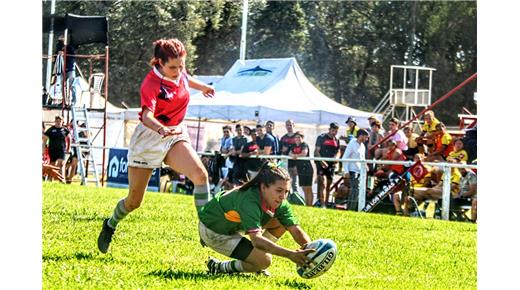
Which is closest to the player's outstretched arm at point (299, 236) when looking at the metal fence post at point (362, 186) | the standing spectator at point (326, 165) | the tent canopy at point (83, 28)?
the metal fence post at point (362, 186)

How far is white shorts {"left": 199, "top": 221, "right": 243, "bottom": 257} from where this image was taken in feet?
23.4

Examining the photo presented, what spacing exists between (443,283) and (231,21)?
876 inches

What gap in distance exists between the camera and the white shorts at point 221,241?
7.15m

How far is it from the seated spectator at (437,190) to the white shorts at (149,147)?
8842 mm

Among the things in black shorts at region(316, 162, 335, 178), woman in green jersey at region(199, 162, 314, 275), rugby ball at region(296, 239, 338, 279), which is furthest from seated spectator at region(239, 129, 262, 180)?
rugby ball at region(296, 239, 338, 279)

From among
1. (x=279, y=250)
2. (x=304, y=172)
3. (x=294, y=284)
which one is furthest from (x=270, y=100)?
(x=279, y=250)

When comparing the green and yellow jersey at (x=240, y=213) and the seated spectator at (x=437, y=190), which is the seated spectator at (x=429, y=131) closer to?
the seated spectator at (x=437, y=190)

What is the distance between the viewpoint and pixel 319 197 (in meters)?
18.7

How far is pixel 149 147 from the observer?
814 cm

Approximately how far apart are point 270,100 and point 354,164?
19.3 ft

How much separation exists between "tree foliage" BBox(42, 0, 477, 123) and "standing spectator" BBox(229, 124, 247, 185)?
5.82 meters
